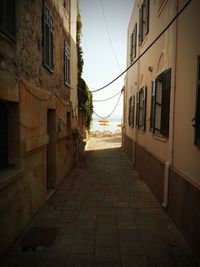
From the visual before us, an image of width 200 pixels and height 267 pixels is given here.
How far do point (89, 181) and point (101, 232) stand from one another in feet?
13.9

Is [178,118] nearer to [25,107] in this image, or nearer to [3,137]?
[25,107]

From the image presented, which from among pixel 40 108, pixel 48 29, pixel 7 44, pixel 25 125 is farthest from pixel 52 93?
pixel 7 44

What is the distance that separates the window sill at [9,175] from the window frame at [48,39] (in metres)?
3.10

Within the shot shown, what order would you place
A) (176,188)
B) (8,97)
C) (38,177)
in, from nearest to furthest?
(8,97) < (176,188) < (38,177)

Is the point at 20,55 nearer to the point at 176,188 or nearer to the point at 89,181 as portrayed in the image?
the point at 176,188

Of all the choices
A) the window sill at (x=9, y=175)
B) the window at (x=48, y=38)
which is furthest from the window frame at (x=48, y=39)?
the window sill at (x=9, y=175)

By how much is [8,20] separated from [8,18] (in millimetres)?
40

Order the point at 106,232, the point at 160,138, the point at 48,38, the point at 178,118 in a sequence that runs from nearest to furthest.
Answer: the point at 106,232, the point at 178,118, the point at 160,138, the point at 48,38

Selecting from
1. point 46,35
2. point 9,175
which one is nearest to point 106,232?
point 9,175

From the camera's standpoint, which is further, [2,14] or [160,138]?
[160,138]

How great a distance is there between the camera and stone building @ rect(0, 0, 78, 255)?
4062 mm

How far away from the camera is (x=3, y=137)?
4.45 m

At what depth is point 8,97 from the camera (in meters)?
4.05

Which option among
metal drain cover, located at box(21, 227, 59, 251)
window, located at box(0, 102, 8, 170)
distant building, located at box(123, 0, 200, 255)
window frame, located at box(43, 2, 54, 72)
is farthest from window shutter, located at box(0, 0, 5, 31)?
metal drain cover, located at box(21, 227, 59, 251)
